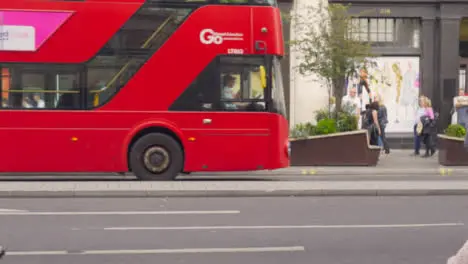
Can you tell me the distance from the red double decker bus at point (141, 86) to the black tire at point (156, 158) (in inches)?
0.7

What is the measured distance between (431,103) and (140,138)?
503 inches

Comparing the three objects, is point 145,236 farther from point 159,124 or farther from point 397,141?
point 397,141

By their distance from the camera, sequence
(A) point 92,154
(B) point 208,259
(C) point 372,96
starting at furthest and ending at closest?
(C) point 372,96
(A) point 92,154
(B) point 208,259

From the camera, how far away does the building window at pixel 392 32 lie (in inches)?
1038

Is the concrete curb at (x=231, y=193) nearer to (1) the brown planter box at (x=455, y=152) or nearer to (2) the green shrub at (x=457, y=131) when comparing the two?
(1) the brown planter box at (x=455, y=152)

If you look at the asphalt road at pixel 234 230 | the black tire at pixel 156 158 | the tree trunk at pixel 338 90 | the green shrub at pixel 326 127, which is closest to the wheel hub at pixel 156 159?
the black tire at pixel 156 158

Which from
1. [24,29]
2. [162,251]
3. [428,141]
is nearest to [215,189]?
[24,29]

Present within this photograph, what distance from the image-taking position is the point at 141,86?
53.1 ft

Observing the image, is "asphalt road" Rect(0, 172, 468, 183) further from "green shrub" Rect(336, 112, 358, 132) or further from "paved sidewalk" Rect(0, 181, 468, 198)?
"paved sidewalk" Rect(0, 181, 468, 198)

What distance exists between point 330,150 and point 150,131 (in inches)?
233

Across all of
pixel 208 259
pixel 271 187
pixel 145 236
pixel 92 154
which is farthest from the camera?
pixel 92 154

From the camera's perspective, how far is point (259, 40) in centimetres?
1634

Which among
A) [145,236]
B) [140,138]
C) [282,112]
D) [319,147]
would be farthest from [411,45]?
[145,236]

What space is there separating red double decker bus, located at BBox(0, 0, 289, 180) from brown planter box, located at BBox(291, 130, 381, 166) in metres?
4.37
